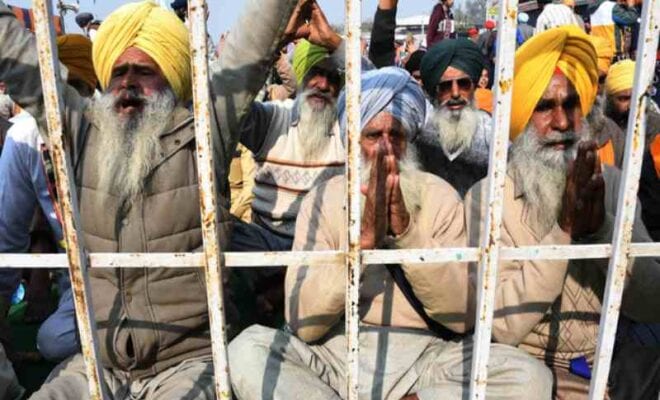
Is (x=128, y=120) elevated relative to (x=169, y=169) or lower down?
elevated

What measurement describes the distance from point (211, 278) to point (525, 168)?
4.23 ft

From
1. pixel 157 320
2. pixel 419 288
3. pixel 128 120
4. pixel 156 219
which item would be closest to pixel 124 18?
pixel 128 120

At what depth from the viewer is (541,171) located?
209 cm

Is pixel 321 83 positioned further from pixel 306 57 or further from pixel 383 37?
pixel 383 37

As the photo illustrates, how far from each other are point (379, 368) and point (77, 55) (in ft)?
7.96

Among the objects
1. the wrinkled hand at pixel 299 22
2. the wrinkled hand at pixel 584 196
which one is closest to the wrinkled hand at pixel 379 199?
the wrinkled hand at pixel 584 196

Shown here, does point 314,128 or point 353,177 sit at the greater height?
point 314,128

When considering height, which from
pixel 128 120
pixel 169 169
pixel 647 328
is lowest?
pixel 647 328

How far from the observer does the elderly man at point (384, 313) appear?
5.57 ft

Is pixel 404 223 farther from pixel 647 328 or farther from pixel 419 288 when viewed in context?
pixel 647 328

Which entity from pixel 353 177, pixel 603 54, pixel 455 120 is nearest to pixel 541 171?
pixel 353 177

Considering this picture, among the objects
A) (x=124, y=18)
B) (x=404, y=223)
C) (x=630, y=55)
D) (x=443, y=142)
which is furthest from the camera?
(x=630, y=55)

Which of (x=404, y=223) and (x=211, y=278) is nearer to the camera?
(x=211, y=278)

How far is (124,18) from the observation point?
222 cm
